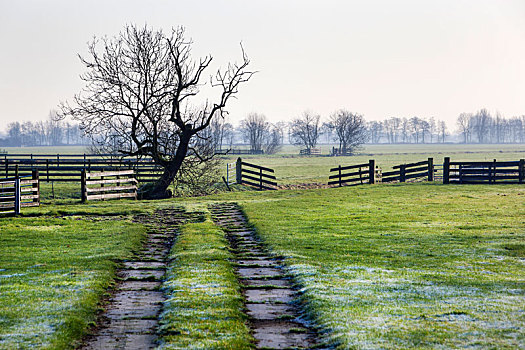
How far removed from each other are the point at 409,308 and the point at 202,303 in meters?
2.92

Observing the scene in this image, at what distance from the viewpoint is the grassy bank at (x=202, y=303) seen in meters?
6.78

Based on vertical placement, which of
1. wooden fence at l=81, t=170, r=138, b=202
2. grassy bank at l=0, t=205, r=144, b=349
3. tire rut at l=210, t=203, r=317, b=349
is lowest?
tire rut at l=210, t=203, r=317, b=349

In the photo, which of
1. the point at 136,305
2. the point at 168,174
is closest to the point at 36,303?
the point at 136,305

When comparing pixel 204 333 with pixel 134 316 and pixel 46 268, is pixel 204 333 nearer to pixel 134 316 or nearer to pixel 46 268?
pixel 134 316

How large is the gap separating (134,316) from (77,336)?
1008mm

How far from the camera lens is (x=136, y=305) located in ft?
27.9

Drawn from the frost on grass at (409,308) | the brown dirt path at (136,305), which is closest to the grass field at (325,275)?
the frost on grass at (409,308)

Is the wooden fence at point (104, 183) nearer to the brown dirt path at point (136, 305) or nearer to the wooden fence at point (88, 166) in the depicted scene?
the wooden fence at point (88, 166)

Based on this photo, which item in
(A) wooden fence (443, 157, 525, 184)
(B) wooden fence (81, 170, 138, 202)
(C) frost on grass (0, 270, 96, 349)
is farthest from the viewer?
(A) wooden fence (443, 157, 525, 184)

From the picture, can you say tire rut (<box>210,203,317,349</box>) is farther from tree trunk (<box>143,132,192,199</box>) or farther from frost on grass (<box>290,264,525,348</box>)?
tree trunk (<box>143,132,192,199</box>)

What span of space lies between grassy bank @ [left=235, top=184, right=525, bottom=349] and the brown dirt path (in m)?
2.24

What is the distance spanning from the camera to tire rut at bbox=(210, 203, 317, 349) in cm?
696

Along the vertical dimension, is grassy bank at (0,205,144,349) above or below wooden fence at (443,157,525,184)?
below

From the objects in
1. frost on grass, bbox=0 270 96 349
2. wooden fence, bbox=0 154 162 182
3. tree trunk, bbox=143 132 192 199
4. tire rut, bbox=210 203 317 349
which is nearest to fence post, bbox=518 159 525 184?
tree trunk, bbox=143 132 192 199
